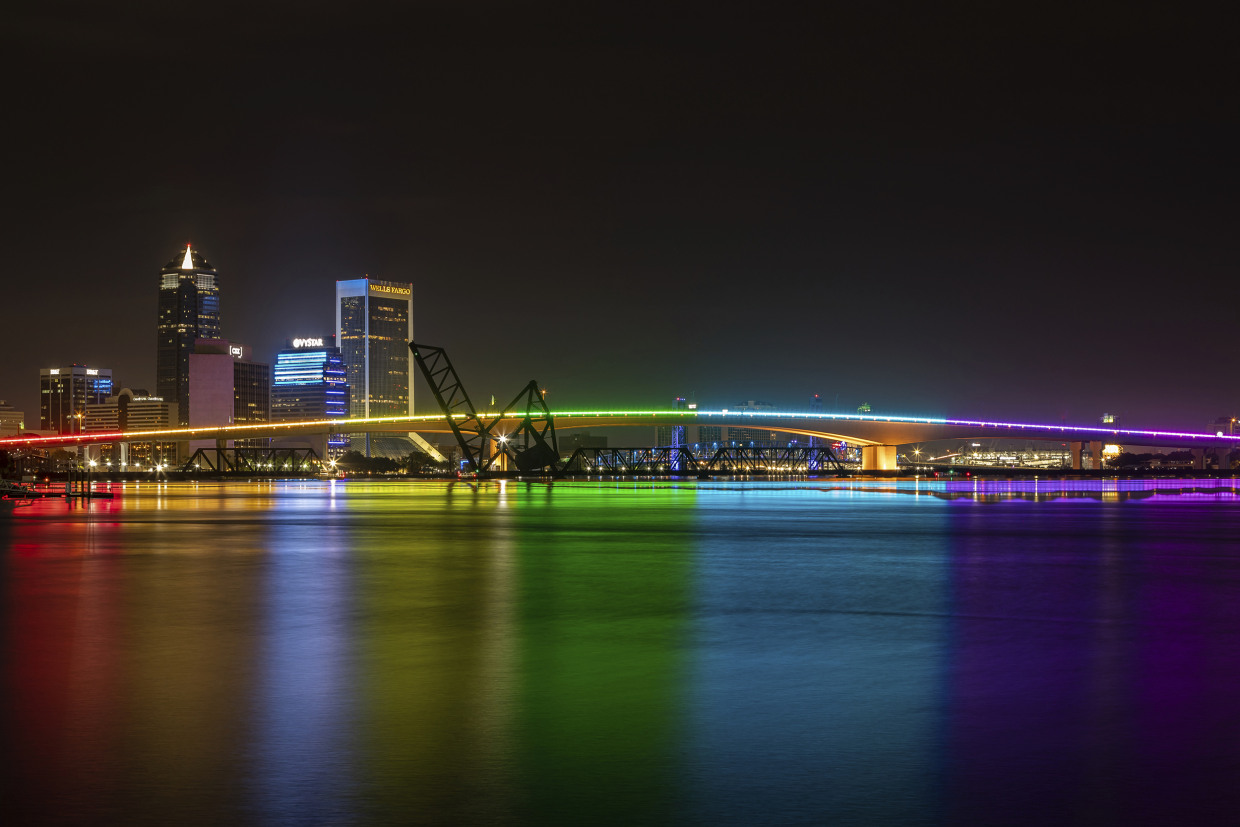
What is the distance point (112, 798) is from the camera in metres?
6.75

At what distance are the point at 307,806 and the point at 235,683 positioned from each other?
4.08 m

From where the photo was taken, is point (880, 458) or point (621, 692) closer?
point (621, 692)

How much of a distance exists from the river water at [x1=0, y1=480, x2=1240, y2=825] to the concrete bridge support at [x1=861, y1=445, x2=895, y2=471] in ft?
503

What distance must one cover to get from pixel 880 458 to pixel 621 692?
169 meters

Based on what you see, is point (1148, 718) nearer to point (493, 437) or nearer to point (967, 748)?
point (967, 748)

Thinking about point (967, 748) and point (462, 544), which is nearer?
point (967, 748)

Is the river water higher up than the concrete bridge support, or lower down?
higher up

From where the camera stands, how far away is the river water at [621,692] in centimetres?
675

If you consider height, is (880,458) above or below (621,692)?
below

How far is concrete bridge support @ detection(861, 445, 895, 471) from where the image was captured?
173625 millimetres

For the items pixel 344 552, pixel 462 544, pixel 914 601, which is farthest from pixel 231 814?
pixel 462 544

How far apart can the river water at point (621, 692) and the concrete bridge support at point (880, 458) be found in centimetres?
15341

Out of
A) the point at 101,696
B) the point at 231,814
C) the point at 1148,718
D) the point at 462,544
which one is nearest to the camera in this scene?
the point at 231,814

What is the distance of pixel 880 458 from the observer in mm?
173875
